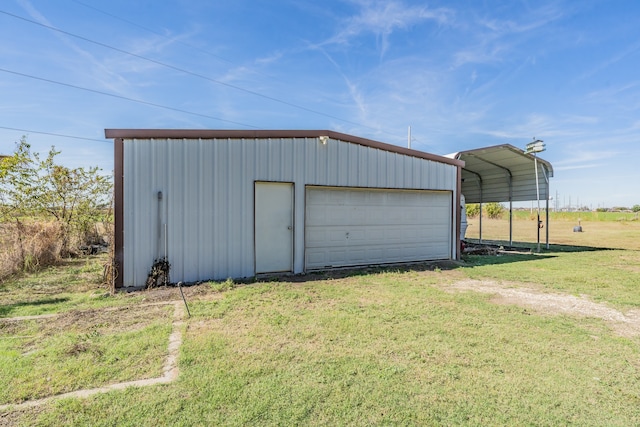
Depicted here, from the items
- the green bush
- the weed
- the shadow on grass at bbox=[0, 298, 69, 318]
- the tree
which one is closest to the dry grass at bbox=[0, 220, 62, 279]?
the tree

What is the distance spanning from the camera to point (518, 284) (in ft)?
20.7

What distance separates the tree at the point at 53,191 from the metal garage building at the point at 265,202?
4.68 m

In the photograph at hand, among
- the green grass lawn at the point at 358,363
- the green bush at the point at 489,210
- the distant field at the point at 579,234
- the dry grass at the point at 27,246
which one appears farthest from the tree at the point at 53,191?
the green bush at the point at 489,210

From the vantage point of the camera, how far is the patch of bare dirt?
405 cm

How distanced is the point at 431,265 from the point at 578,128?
59.6 ft

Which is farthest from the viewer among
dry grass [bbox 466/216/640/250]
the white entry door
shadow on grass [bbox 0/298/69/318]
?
dry grass [bbox 466/216/640/250]

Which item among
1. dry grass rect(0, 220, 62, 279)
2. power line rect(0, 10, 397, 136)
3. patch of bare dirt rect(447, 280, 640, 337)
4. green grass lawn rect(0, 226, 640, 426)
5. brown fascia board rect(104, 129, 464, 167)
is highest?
power line rect(0, 10, 397, 136)

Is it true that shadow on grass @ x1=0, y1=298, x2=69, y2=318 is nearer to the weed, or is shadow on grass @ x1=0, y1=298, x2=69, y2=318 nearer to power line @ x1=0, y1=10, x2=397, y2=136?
the weed

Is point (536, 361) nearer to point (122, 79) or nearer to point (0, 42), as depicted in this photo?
point (0, 42)

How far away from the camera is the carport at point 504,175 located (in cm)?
1118

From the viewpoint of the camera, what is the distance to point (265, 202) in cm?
681

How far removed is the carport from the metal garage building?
322 centimetres

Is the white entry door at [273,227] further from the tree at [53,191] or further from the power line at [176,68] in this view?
the power line at [176,68]

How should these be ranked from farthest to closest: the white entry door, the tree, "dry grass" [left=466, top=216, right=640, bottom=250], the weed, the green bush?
the green bush < "dry grass" [left=466, top=216, right=640, bottom=250] < the tree < the white entry door < the weed
